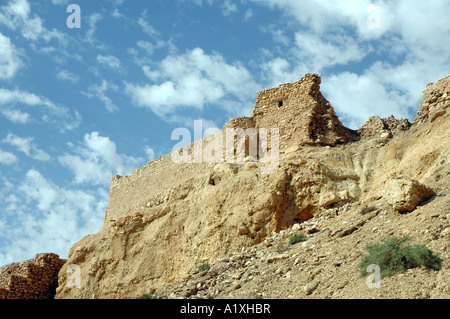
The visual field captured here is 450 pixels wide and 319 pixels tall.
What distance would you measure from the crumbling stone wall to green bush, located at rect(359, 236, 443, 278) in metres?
13.0

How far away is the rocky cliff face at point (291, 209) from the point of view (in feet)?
32.6

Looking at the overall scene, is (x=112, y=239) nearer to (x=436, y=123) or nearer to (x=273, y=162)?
(x=273, y=162)

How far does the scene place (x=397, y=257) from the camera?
27.1 feet

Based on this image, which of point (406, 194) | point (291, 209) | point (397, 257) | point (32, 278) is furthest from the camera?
point (32, 278)

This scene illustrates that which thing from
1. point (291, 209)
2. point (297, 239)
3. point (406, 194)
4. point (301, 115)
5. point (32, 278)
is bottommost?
point (297, 239)

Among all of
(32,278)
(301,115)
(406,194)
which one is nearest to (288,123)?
(301,115)

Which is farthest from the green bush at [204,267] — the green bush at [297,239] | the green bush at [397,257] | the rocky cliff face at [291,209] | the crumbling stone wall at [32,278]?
the crumbling stone wall at [32,278]

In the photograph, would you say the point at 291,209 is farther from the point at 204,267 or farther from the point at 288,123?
the point at 288,123

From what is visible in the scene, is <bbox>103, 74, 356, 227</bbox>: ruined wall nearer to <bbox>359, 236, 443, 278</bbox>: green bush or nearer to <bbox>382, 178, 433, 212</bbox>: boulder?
<bbox>382, 178, 433, 212</bbox>: boulder

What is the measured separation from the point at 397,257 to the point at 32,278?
1398 centimetres

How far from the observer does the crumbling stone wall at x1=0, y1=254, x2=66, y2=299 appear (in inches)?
723

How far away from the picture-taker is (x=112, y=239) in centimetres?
1639

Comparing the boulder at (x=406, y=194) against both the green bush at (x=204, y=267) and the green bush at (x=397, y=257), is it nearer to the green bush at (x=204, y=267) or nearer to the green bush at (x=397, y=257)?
the green bush at (x=397, y=257)
